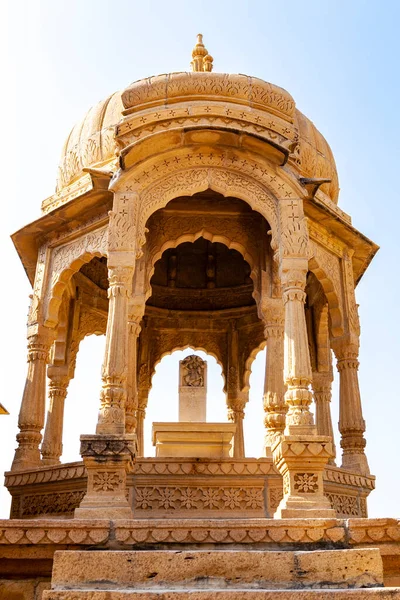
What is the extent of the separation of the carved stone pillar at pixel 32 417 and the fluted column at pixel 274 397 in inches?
137

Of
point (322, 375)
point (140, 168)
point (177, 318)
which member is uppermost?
point (177, 318)

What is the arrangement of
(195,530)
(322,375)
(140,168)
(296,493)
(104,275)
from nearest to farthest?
(195,530) → (296,493) → (140,168) → (322,375) → (104,275)

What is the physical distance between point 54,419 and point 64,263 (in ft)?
10.3

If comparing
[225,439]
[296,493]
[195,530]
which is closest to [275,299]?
[225,439]

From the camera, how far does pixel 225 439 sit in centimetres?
1145

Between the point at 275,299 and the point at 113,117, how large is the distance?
4219 mm

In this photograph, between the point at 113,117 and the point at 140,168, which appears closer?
the point at 140,168

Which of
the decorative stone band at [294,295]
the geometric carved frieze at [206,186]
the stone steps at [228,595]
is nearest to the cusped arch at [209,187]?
the geometric carved frieze at [206,186]

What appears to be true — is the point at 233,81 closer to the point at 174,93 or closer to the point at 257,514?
the point at 174,93

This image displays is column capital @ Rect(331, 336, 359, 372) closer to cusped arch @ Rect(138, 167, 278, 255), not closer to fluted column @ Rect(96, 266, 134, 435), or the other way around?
cusped arch @ Rect(138, 167, 278, 255)

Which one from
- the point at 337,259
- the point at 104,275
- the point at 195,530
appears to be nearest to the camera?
the point at 195,530

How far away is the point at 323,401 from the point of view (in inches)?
537

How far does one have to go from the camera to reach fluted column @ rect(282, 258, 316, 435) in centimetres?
863

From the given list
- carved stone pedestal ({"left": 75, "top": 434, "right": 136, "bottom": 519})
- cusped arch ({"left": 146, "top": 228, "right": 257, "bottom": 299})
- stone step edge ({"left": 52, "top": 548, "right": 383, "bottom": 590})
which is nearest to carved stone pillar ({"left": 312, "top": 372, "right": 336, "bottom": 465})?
cusped arch ({"left": 146, "top": 228, "right": 257, "bottom": 299})
